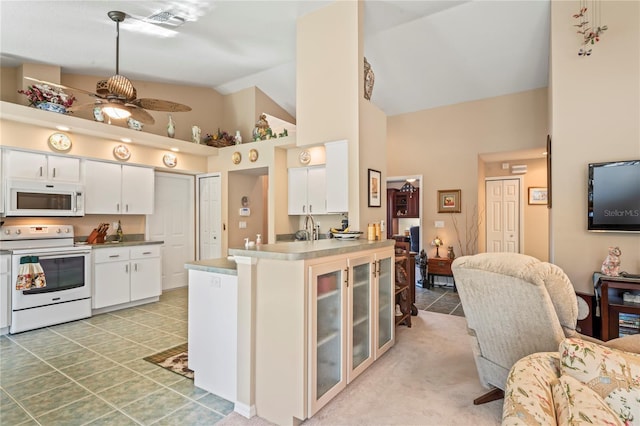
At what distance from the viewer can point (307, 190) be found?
16.7 feet

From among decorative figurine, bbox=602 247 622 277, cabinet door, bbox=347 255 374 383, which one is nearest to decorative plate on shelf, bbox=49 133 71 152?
cabinet door, bbox=347 255 374 383

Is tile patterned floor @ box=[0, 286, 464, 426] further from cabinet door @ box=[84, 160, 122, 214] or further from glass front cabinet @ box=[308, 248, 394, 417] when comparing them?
cabinet door @ box=[84, 160, 122, 214]

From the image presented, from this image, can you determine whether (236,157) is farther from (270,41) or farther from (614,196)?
(614,196)

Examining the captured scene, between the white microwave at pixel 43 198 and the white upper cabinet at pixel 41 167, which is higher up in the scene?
the white upper cabinet at pixel 41 167

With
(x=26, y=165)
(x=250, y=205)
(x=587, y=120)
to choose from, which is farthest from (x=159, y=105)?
(x=587, y=120)

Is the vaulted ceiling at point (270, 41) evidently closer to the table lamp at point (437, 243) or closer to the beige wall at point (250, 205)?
the beige wall at point (250, 205)

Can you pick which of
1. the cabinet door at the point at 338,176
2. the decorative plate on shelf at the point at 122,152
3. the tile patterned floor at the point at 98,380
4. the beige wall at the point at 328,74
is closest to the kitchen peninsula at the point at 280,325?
the tile patterned floor at the point at 98,380

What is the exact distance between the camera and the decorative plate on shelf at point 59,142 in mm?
4180

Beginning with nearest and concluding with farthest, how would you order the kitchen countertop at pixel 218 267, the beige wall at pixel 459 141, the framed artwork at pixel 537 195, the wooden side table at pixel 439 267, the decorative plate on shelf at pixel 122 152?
the kitchen countertop at pixel 218 267 < the decorative plate on shelf at pixel 122 152 < the beige wall at pixel 459 141 < the wooden side table at pixel 439 267 < the framed artwork at pixel 537 195

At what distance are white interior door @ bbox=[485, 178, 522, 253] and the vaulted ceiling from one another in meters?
1.90

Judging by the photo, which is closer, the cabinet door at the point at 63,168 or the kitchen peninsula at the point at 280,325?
the kitchen peninsula at the point at 280,325

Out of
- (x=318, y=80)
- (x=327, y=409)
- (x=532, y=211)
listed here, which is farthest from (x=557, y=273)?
(x=532, y=211)

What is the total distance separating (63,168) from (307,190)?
3.30 meters

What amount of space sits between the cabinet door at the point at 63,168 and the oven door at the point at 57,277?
994 mm
